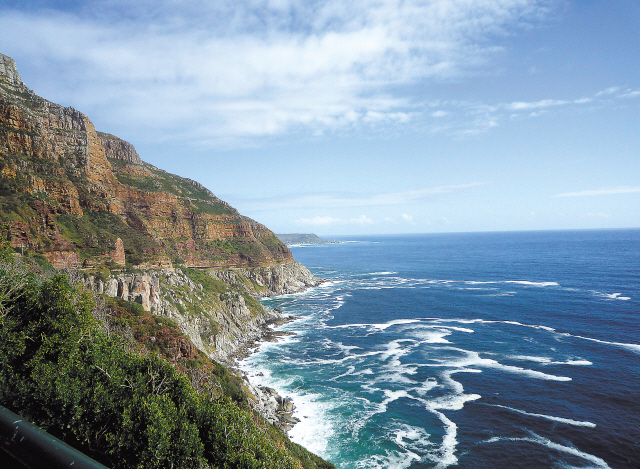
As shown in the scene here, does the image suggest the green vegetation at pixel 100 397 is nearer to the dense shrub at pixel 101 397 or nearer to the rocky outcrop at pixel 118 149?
the dense shrub at pixel 101 397

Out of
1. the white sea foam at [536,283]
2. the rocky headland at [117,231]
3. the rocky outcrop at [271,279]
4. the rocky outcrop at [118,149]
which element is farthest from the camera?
the rocky outcrop at [118,149]

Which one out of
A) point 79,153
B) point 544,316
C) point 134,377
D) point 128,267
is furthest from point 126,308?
point 544,316

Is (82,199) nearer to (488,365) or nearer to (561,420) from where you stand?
(488,365)

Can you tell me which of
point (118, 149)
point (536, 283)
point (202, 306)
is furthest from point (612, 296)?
point (118, 149)

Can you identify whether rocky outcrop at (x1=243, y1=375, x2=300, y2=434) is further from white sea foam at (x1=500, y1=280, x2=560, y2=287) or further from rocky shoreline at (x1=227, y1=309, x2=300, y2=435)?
white sea foam at (x1=500, y1=280, x2=560, y2=287)

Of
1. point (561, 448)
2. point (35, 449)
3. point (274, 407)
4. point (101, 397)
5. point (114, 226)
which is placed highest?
point (114, 226)

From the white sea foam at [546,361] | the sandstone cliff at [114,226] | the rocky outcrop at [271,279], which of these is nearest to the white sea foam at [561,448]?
the white sea foam at [546,361]

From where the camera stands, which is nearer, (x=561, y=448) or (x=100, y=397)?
(x=100, y=397)
